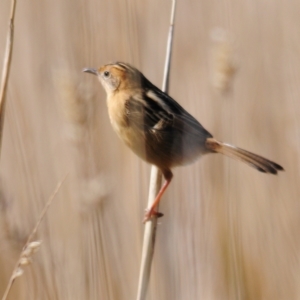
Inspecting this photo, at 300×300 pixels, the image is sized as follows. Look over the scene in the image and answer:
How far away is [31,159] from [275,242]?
1.06 metres

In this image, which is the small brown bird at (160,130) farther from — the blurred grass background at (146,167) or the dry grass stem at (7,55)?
the dry grass stem at (7,55)

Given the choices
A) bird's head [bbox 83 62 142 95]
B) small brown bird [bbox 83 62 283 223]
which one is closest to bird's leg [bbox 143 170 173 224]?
small brown bird [bbox 83 62 283 223]

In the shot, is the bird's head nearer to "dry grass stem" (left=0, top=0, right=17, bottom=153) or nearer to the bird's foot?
the bird's foot

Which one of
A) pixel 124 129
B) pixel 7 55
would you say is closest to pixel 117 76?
Result: pixel 124 129

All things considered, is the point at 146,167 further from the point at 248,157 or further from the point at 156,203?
the point at 248,157

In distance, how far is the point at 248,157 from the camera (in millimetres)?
2275

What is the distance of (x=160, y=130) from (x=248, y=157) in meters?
0.40

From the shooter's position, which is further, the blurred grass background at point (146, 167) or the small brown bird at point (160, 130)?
the small brown bird at point (160, 130)

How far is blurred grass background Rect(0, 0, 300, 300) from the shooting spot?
1917 millimetres

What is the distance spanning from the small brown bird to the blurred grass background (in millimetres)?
79

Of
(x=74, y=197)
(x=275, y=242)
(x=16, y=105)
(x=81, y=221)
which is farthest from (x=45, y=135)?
(x=275, y=242)

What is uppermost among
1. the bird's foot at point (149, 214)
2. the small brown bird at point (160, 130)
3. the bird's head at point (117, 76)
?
the bird's head at point (117, 76)

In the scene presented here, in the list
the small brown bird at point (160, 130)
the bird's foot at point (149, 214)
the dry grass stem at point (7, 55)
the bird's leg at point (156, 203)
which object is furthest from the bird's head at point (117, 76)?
the dry grass stem at point (7, 55)

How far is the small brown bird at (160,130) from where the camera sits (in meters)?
2.36
